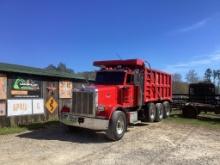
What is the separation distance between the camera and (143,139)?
1173cm

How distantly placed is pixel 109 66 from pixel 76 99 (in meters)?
3.68

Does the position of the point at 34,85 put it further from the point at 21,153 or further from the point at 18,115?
the point at 21,153

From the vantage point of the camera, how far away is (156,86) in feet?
56.1

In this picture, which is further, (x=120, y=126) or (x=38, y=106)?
(x=38, y=106)

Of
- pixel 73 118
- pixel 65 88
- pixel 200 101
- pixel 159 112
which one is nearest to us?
pixel 73 118

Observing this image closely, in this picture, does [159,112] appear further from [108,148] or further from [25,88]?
[108,148]

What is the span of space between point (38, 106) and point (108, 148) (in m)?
7.32

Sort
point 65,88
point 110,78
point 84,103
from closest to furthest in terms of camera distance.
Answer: point 84,103, point 110,78, point 65,88

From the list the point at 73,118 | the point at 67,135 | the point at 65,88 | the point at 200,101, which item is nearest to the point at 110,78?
the point at 73,118

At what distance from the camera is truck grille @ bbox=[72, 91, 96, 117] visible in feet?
38.0

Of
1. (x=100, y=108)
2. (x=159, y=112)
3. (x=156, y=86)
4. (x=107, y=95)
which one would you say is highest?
(x=156, y=86)

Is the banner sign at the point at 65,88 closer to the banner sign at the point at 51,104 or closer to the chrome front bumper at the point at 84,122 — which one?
the banner sign at the point at 51,104

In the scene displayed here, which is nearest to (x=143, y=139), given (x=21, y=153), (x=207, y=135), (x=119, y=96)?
(x=119, y=96)

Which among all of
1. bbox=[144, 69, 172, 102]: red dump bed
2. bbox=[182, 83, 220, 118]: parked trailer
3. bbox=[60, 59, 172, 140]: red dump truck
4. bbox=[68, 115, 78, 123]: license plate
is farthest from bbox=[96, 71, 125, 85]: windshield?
bbox=[182, 83, 220, 118]: parked trailer
